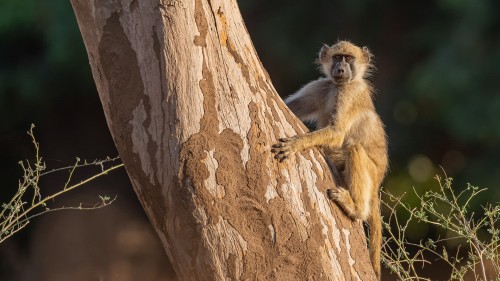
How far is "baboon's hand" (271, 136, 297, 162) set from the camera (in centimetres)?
458

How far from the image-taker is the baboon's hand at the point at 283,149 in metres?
4.58

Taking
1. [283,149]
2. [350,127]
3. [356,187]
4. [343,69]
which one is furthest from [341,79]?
[283,149]

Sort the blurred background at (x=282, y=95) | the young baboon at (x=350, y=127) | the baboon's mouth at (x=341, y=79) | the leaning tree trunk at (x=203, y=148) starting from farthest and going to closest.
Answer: the blurred background at (x=282, y=95) < the baboon's mouth at (x=341, y=79) < the young baboon at (x=350, y=127) < the leaning tree trunk at (x=203, y=148)

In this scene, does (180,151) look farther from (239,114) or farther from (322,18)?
(322,18)

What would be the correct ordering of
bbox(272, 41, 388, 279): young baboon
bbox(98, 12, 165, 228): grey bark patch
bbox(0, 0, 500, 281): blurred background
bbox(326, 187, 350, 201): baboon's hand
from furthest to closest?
bbox(0, 0, 500, 281): blurred background → bbox(272, 41, 388, 279): young baboon → bbox(326, 187, 350, 201): baboon's hand → bbox(98, 12, 165, 228): grey bark patch

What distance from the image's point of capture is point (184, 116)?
175 inches

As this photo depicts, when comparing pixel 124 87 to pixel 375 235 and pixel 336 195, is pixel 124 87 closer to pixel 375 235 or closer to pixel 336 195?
pixel 336 195

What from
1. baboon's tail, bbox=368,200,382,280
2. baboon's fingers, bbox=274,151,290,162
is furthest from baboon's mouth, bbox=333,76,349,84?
baboon's fingers, bbox=274,151,290,162

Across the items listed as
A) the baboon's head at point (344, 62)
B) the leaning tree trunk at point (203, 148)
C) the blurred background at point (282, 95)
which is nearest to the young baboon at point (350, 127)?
the baboon's head at point (344, 62)

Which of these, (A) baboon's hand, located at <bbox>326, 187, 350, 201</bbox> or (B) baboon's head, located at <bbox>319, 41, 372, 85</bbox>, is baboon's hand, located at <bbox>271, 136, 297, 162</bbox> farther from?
(B) baboon's head, located at <bbox>319, 41, 372, 85</bbox>

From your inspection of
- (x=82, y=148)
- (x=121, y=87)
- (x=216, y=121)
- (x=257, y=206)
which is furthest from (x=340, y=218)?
(x=82, y=148)

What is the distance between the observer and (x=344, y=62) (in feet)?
20.7

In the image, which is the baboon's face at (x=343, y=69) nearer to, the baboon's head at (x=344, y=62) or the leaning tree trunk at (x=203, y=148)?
the baboon's head at (x=344, y=62)

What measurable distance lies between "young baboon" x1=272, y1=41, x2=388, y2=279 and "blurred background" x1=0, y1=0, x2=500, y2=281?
3011mm
